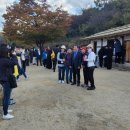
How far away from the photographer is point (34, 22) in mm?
42156

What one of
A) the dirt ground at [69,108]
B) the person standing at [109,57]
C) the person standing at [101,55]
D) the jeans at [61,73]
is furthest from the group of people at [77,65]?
the person standing at [101,55]

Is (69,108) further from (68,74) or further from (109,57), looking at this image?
(109,57)

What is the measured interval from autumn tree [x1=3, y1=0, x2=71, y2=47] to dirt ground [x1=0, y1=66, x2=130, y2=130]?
26.4 meters

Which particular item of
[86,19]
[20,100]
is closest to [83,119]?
[20,100]

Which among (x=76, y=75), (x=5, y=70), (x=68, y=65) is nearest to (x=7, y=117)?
(x=5, y=70)

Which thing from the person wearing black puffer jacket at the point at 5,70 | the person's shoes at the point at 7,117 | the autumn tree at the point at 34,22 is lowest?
the person's shoes at the point at 7,117

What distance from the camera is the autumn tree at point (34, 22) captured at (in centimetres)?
4144

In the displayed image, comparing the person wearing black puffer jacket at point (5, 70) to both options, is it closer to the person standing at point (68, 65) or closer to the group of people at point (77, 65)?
the group of people at point (77, 65)

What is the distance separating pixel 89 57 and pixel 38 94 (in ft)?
8.29

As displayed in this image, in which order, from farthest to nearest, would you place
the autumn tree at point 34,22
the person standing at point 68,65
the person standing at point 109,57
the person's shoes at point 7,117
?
the autumn tree at point 34,22 → the person standing at point 109,57 → the person standing at point 68,65 → the person's shoes at point 7,117

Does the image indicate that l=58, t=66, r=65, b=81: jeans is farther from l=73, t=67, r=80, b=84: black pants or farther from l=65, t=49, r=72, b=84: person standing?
l=73, t=67, r=80, b=84: black pants

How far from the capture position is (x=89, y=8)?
57156mm

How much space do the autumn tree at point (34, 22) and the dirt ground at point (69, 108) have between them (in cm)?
2638

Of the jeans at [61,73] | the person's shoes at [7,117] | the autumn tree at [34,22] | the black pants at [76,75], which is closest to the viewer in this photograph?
the person's shoes at [7,117]
